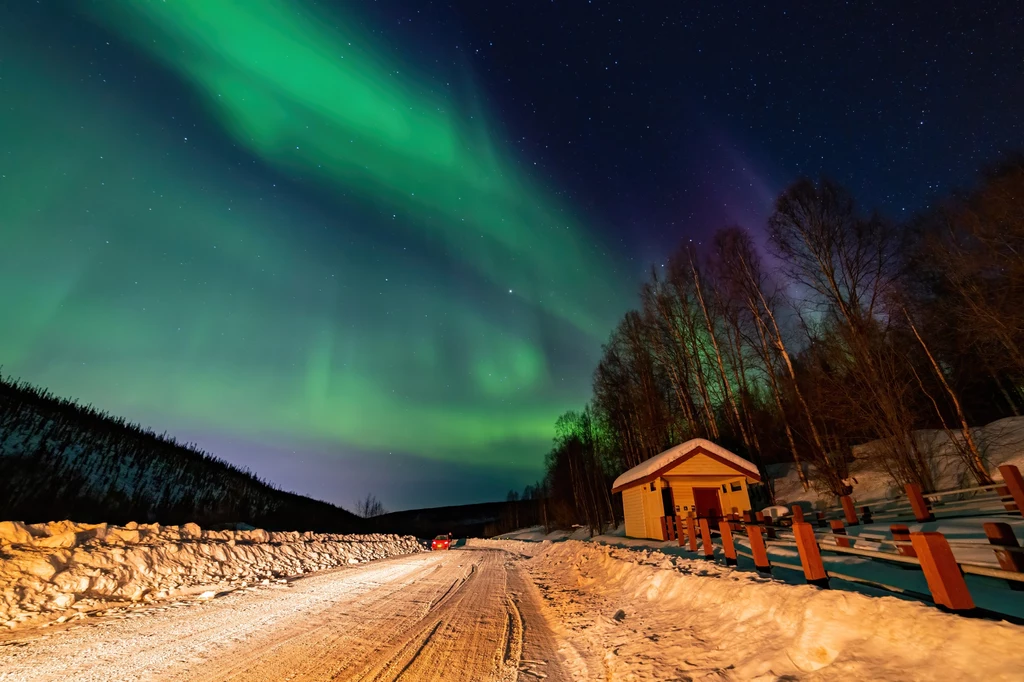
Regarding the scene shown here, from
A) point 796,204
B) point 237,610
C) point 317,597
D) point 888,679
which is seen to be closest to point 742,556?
point 888,679

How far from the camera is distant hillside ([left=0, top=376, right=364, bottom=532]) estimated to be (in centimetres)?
2369

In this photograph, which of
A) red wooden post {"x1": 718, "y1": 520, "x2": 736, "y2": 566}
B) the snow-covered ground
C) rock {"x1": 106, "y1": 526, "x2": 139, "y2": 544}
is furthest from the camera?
rock {"x1": 106, "y1": 526, "x2": 139, "y2": 544}

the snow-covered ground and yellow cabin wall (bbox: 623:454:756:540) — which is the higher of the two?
yellow cabin wall (bbox: 623:454:756:540)

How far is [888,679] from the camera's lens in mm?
3051

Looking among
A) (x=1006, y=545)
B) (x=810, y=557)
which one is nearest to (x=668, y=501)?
(x=810, y=557)

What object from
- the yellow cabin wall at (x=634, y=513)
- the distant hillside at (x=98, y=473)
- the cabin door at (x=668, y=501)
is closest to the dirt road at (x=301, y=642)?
the cabin door at (x=668, y=501)

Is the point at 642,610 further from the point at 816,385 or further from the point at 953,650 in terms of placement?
the point at 816,385

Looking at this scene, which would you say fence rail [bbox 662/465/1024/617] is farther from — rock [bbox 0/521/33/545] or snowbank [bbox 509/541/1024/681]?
rock [bbox 0/521/33/545]

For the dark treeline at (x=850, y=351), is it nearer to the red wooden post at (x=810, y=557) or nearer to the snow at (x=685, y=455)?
the snow at (x=685, y=455)

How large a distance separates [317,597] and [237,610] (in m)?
1.88

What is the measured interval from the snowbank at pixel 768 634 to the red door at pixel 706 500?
1364 centimetres

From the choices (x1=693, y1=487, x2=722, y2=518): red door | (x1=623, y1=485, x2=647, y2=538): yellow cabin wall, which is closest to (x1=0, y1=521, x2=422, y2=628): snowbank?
(x1=623, y1=485, x2=647, y2=538): yellow cabin wall

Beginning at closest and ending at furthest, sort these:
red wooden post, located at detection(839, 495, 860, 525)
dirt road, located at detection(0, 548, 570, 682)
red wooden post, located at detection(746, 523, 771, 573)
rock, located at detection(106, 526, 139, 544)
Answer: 1. dirt road, located at detection(0, 548, 570, 682)
2. red wooden post, located at detection(746, 523, 771, 573)
3. rock, located at detection(106, 526, 139, 544)
4. red wooden post, located at detection(839, 495, 860, 525)

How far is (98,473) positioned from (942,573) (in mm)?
43321
